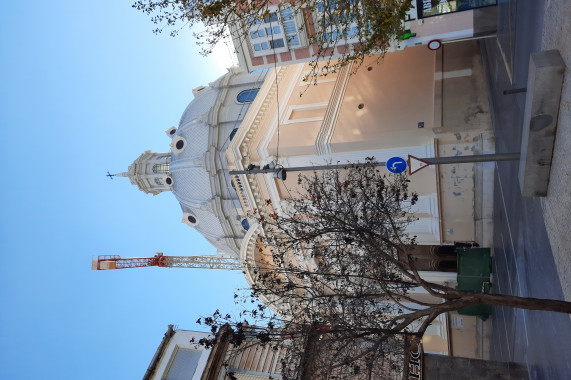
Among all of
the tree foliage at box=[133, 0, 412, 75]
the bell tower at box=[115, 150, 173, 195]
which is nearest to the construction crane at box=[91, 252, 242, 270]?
the bell tower at box=[115, 150, 173, 195]

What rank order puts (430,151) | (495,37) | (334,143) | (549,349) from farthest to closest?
1. (334,143)
2. (430,151)
3. (495,37)
4. (549,349)

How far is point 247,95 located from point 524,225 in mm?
15131

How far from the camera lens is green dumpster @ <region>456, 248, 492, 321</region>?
14.4 metres

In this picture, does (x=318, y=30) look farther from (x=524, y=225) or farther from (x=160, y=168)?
(x=160, y=168)

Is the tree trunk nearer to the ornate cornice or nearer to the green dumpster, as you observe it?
the green dumpster

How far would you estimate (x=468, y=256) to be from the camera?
14.7 m

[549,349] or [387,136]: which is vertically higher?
[387,136]

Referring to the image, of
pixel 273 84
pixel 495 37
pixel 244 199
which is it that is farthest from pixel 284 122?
pixel 495 37

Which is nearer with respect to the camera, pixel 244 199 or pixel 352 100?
pixel 352 100

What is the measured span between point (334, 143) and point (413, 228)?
4.57m

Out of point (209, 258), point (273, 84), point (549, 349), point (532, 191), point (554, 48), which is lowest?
point (549, 349)

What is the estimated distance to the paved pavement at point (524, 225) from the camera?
21.4 ft

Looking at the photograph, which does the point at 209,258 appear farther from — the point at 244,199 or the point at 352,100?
the point at 352,100

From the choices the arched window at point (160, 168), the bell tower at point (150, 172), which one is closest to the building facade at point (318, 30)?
the arched window at point (160, 168)
